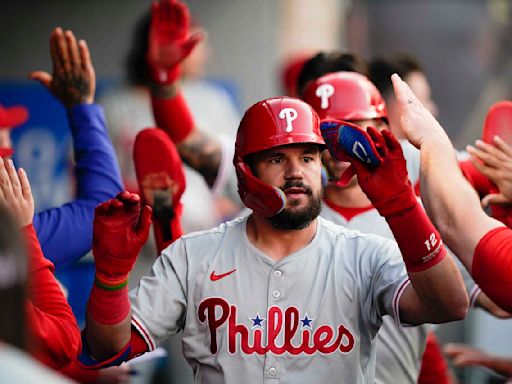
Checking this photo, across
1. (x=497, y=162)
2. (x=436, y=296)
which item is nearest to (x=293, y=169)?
(x=436, y=296)

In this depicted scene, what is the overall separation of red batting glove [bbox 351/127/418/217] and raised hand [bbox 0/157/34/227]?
45.7 inches

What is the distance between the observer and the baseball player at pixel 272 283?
14.4ft

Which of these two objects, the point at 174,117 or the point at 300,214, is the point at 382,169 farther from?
the point at 174,117

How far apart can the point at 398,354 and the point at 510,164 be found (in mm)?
1015

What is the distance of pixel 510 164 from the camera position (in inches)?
197

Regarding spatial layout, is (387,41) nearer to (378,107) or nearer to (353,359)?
(378,107)

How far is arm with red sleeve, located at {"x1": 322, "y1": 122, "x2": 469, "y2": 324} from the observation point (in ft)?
13.9

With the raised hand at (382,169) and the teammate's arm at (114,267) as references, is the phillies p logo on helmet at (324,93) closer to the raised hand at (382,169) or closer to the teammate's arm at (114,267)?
the raised hand at (382,169)

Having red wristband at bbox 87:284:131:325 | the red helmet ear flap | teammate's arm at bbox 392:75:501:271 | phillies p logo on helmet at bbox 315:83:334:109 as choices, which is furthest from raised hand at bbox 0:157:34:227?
phillies p logo on helmet at bbox 315:83:334:109

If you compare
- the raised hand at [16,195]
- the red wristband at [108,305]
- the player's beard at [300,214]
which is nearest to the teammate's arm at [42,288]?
the raised hand at [16,195]

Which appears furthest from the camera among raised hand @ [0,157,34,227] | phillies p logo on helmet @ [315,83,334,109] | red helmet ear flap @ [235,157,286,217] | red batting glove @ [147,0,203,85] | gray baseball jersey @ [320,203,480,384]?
red batting glove @ [147,0,203,85]

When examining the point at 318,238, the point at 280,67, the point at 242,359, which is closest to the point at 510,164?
the point at 318,238

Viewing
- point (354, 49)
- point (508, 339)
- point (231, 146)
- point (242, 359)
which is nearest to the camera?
point (242, 359)

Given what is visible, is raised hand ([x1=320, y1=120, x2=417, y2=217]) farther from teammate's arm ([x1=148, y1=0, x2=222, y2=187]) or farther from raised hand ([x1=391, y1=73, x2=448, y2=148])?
teammate's arm ([x1=148, y1=0, x2=222, y2=187])
